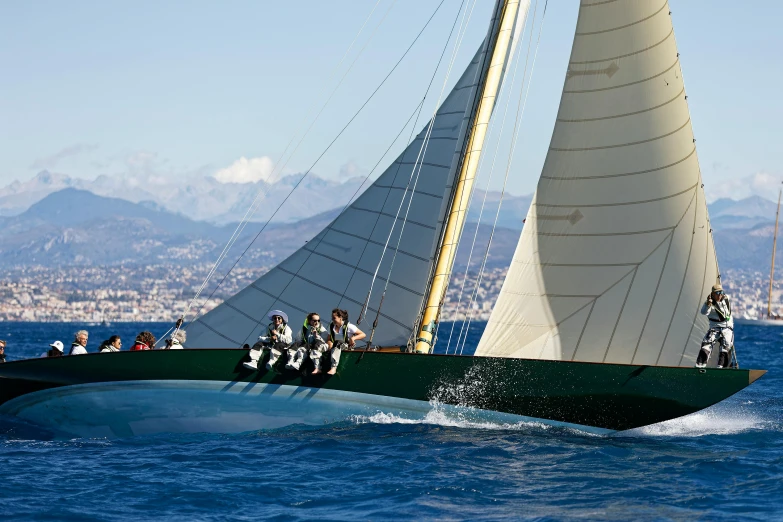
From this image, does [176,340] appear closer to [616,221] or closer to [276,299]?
[276,299]

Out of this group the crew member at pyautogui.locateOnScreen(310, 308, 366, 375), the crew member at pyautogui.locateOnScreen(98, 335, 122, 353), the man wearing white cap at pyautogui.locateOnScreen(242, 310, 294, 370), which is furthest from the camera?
the crew member at pyautogui.locateOnScreen(98, 335, 122, 353)

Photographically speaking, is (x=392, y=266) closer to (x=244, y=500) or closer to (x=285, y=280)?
(x=285, y=280)

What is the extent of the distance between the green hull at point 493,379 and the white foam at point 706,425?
0.96 meters

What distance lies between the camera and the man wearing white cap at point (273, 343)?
14945 mm

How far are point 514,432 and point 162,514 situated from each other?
5709mm

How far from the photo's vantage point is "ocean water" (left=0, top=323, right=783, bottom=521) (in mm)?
11258

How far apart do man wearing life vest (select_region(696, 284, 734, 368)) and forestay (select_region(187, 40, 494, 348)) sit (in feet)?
14.9

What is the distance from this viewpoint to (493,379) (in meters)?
15.1

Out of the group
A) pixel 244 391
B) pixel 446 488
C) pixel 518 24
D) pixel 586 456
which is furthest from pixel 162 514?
pixel 518 24

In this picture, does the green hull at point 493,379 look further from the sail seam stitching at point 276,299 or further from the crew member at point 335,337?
the sail seam stitching at point 276,299

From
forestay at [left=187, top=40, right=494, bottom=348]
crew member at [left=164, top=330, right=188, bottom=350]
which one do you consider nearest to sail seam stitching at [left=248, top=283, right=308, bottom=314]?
forestay at [left=187, top=40, right=494, bottom=348]

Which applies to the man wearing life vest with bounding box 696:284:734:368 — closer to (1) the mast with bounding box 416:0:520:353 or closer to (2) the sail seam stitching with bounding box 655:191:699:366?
(2) the sail seam stitching with bounding box 655:191:699:366

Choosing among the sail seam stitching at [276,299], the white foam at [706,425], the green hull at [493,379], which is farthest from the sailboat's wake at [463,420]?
the sail seam stitching at [276,299]

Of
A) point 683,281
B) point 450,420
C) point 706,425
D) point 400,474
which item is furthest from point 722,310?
point 400,474
